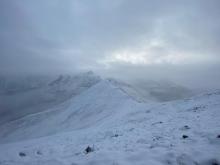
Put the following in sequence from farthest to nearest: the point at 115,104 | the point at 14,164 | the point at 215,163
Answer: the point at 115,104, the point at 14,164, the point at 215,163

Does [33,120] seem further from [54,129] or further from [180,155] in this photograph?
[180,155]

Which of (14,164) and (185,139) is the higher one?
(185,139)

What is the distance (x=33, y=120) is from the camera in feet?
261

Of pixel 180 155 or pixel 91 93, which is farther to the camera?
pixel 91 93

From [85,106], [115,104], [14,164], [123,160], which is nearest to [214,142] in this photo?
[123,160]

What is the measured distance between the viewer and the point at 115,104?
5597 cm

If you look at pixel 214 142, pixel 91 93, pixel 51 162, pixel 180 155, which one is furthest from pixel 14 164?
pixel 91 93

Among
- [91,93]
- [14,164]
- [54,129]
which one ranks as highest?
[91,93]

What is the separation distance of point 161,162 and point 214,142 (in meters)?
3.68

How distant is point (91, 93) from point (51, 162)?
67884 mm

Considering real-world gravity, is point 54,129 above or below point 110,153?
below

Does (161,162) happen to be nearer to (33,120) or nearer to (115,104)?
(115,104)

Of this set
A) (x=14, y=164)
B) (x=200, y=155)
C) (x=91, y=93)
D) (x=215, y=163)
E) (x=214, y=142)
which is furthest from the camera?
(x=91, y=93)

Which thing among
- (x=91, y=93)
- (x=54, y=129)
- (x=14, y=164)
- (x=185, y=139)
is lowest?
(x=54, y=129)
